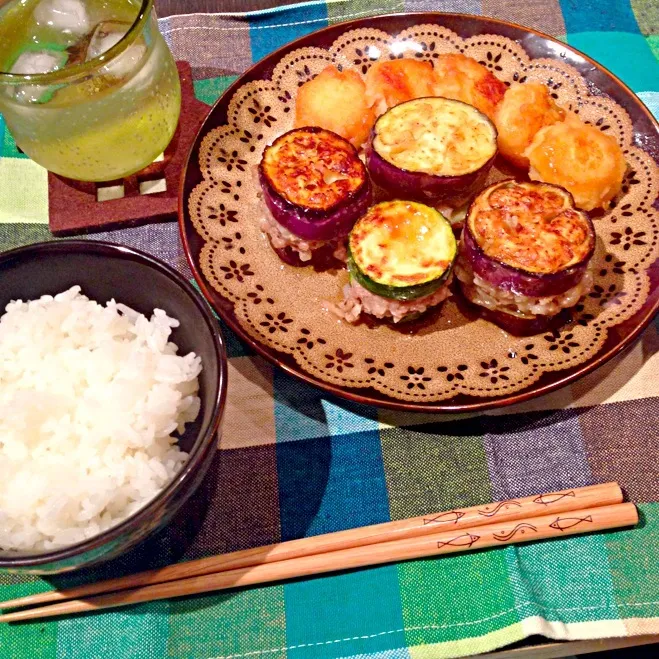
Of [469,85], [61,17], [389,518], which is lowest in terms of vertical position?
[389,518]

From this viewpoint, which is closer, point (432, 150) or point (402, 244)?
point (402, 244)

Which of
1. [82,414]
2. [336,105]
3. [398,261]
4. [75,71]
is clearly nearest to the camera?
[82,414]

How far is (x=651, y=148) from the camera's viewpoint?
2354 millimetres

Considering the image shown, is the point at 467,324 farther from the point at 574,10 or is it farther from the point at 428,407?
the point at 574,10

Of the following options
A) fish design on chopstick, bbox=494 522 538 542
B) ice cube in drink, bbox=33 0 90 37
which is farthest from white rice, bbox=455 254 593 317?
ice cube in drink, bbox=33 0 90 37

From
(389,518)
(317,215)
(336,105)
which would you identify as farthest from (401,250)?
(389,518)

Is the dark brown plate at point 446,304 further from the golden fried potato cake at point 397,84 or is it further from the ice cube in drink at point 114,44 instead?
the ice cube in drink at point 114,44

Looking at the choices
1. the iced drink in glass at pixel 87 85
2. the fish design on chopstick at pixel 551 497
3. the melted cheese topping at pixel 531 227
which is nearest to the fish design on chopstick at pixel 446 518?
the fish design on chopstick at pixel 551 497

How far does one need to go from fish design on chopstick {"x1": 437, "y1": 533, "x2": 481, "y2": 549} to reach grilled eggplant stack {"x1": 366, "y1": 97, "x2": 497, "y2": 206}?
1146 millimetres

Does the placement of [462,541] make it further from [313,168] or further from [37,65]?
[37,65]

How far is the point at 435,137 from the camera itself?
2.28 meters

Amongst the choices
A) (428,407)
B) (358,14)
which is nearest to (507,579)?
(428,407)

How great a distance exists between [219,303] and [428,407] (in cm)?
72

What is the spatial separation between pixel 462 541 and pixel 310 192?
1157 mm
